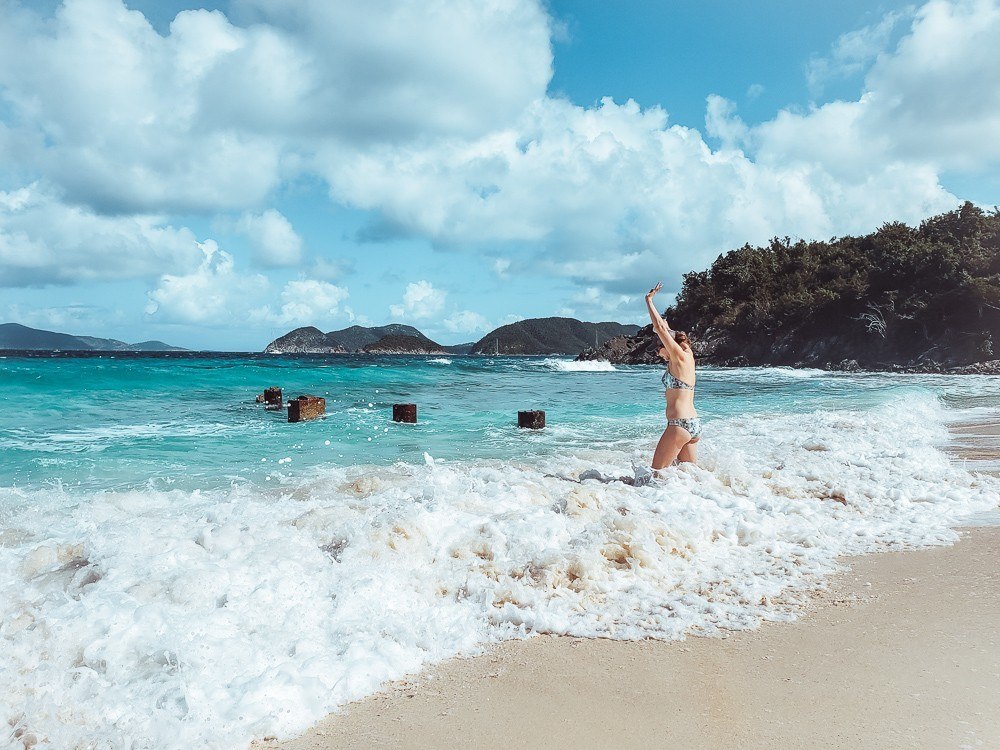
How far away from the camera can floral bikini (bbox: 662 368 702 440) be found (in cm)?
684

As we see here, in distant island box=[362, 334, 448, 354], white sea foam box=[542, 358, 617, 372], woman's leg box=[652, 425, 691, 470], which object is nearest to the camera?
woman's leg box=[652, 425, 691, 470]

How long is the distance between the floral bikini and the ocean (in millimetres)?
412

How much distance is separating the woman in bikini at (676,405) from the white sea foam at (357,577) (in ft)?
0.88

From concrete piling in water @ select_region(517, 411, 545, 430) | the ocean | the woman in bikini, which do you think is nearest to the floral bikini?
the woman in bikini

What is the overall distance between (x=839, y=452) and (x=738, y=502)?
3.23 meters

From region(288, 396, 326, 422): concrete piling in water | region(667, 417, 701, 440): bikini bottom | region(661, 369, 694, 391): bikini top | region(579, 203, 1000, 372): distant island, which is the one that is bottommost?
region(288, 396, 326, 422): concrete piling in water

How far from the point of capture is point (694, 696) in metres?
2.86

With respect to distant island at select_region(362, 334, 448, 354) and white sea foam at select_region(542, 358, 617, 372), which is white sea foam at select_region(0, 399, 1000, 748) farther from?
distant island at select_region(362, 334, 448, 354)

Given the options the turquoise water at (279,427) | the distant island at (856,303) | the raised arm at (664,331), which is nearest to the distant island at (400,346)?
the distant island at (856,303)

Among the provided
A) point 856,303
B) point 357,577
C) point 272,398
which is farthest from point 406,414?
point 856,303

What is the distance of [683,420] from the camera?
6848mm

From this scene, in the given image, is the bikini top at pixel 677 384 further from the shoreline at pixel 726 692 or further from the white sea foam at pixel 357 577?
the shoreline at pixel 726 692

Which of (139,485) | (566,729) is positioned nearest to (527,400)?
(139,485)

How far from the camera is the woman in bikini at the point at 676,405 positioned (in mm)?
6840
